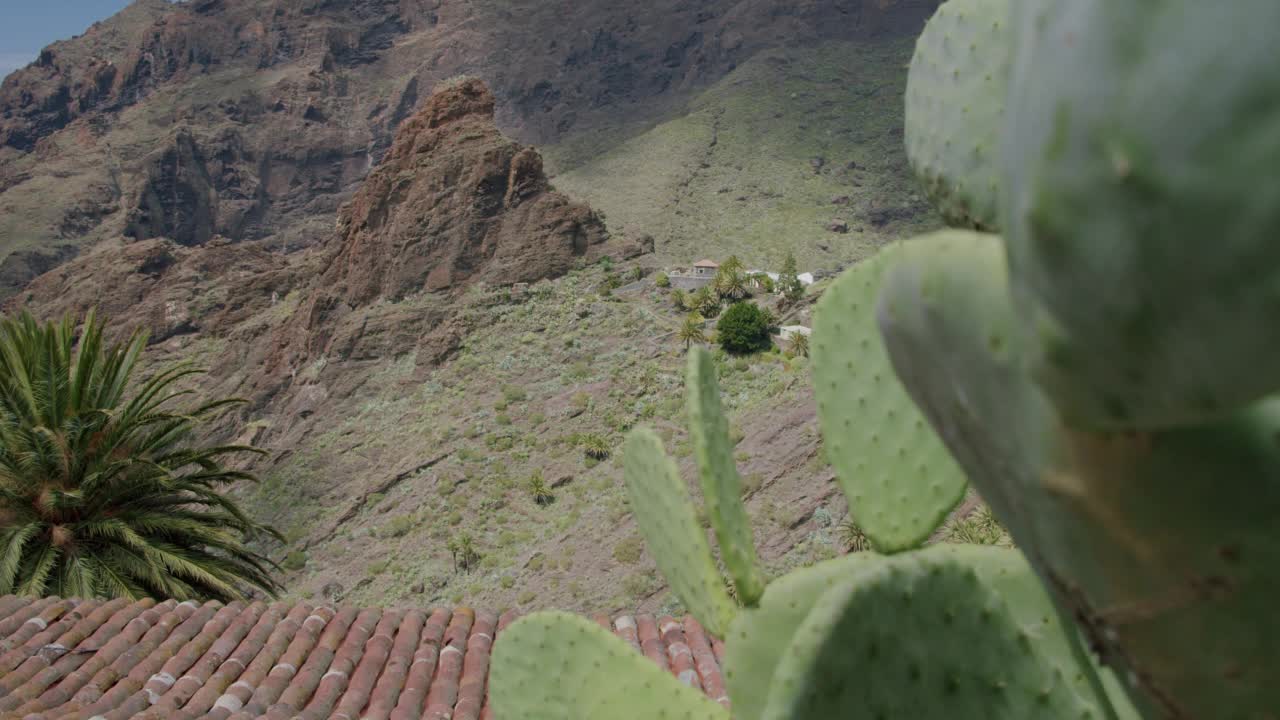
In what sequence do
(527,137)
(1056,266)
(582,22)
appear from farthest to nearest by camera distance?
(582,22)
(527,137)
(1056,266)

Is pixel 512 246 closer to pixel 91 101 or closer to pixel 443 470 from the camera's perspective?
pixel 443 470

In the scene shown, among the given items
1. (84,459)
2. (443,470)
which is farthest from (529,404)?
(84,459)

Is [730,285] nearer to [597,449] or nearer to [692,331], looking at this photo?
[692,331]

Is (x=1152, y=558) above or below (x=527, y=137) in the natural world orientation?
above

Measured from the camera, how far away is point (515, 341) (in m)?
25.2

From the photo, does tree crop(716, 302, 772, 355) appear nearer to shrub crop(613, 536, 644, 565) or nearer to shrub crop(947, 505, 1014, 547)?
shrub crop(613, 536, 644, 565)

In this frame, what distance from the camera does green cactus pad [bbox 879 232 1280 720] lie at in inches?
30.4

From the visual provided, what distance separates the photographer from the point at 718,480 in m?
1.61

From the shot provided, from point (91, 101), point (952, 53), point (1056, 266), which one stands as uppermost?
point (91, 101)

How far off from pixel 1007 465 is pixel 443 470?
21018 millimetres

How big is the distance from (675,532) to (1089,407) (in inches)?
48.0

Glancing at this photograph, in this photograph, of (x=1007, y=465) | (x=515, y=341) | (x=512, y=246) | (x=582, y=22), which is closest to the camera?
(x=1007, y=465)

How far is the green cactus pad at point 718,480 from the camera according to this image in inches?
62.2

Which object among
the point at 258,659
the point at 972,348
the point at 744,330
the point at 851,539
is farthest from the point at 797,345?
the point at 972,348
